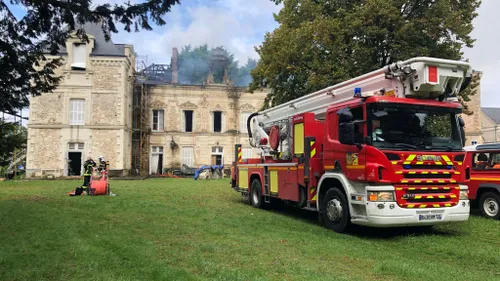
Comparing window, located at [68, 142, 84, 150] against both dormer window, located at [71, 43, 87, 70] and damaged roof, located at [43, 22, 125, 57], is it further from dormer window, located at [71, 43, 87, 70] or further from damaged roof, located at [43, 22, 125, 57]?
damaged roof, located at [43, 22, 125, 57]

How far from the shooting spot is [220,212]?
11148mm

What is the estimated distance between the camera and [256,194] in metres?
12.7

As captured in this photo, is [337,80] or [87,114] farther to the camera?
[87,114]

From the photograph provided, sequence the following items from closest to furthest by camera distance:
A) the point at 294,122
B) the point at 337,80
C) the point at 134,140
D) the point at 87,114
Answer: the point at 294,122 < the point at 337,80 < the point at 87,114 < the point at 134,140

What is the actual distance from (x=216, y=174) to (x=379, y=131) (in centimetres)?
2630

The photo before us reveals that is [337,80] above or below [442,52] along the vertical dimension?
below

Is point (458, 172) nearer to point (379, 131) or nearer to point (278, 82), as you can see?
point (379, 131)

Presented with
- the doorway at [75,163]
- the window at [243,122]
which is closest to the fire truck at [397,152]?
the doorway at [75,163]

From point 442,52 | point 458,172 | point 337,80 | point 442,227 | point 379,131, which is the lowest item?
point 442,227

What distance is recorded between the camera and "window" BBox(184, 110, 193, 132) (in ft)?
125

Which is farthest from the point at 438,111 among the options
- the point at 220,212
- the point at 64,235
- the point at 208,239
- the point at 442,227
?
the point at 64,235

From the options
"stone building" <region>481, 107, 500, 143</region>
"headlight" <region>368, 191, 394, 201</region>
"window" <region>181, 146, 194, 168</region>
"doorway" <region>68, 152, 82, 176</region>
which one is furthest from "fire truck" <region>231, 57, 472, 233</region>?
"stone building" <region>481, 107, 500, 143</region>

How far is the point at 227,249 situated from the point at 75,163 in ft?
98.6

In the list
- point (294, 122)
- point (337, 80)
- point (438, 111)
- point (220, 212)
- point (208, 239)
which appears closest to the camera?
point (208, 239)
